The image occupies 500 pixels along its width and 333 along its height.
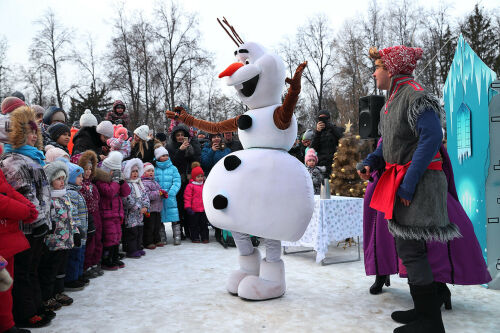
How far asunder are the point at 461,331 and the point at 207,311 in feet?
6.13

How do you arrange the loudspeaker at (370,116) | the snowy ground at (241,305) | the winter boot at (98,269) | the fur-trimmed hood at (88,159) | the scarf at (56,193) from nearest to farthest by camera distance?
the snowy ground at (241,305)
the scarf at (56,193)
the fur-trimmed hood at (88,159)
the winter boot at (98,269)
the loudspeaker at (370,116)

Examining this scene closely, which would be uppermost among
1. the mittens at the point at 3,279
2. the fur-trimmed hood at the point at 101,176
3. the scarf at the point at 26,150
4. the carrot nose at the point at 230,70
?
the carrot nose at the point at 230,70

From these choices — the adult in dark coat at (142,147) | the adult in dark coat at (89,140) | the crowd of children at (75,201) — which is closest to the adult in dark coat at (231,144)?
the crowd of children at (75,201)

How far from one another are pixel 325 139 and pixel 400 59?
4090mm

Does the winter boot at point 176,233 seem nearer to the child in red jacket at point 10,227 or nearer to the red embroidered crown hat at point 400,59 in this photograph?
the child in red jacket at point 10,227

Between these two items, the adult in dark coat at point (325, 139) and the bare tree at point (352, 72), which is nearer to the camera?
the adult in dark coat at point (325, 139)

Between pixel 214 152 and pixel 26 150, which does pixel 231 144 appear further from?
pixel 26 150

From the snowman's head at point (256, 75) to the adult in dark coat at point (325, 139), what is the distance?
11.3ft

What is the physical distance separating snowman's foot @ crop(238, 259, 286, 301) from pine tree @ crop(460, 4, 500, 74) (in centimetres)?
2211

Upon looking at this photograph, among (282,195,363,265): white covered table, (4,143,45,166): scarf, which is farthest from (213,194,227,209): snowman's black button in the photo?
(282,195,363,265): white covered table

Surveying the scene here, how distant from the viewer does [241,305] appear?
3.31 meters

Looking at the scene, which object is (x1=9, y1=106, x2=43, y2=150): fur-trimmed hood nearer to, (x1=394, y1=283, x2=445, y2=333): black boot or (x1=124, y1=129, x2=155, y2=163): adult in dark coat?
(x1=394, y1=283, x2=445, y2=333): black boot

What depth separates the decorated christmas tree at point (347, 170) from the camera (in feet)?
22.4

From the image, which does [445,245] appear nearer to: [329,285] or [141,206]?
[329,285]
